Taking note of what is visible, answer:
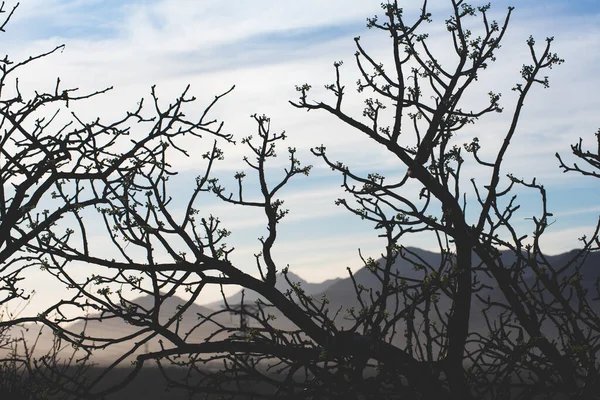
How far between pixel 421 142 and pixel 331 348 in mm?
2925

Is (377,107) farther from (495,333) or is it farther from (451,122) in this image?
(495,333)

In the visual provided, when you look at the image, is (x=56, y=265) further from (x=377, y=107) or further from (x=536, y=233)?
(x=536, y=233)

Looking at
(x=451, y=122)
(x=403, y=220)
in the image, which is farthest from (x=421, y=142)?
(x=403, y=220)

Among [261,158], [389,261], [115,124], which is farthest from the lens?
[115,124]

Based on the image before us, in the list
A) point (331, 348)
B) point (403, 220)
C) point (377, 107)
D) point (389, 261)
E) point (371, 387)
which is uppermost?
point (377, 107)

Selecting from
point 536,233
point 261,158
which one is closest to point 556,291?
point 536,233

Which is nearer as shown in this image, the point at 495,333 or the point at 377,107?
the point at 495,333

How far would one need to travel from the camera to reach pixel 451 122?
7.49m

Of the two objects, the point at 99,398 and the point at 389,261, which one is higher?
the point at 389,261

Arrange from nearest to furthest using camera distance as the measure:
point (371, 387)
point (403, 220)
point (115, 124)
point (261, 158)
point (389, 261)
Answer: point (371, 387) → point (389, 261) → point (403, 220) → point (261, 158) → point (115, 124)

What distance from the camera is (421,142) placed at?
7.58 metres

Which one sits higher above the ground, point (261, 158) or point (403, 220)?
point (261, 158)

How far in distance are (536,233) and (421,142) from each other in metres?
1.76

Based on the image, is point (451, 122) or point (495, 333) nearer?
point (495, 333)
